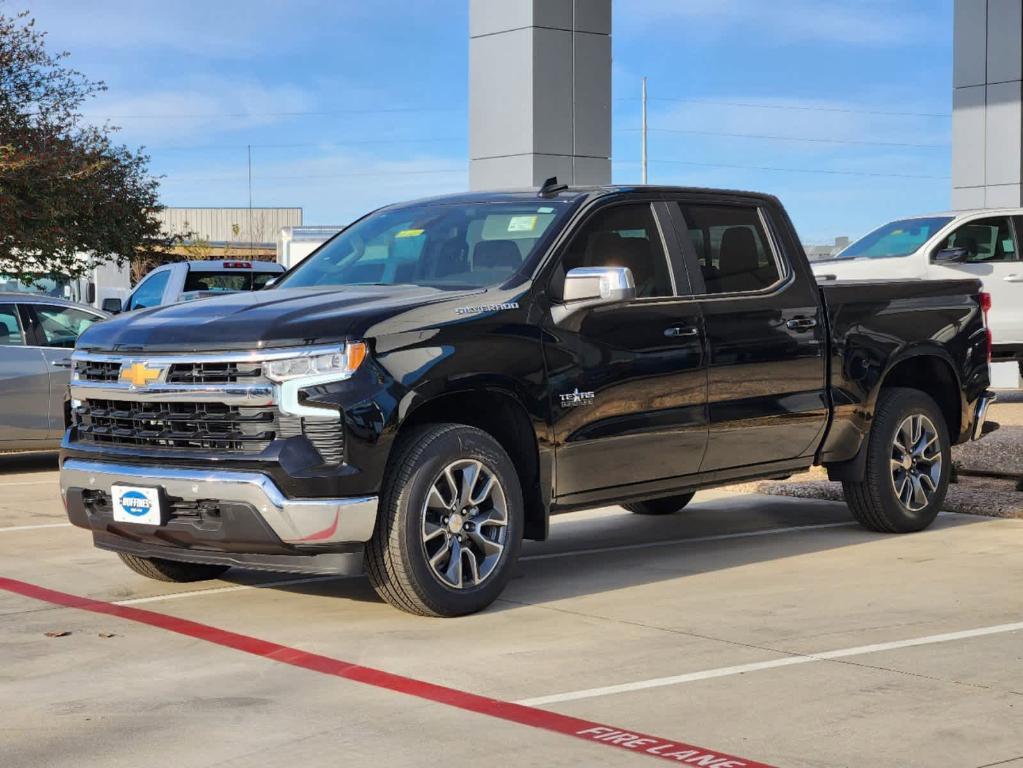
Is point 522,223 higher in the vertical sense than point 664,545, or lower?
higher

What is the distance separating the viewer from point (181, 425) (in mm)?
6777

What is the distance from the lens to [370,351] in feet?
21.5

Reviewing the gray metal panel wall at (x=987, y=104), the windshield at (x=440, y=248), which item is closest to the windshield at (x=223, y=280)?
the windshield at (x=440, y=248)

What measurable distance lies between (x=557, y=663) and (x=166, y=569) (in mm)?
2701

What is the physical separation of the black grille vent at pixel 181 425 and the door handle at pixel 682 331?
7.43 ft

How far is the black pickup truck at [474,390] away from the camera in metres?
6.53

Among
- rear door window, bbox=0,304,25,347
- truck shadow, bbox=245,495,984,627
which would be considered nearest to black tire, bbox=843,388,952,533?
truck shadow, bbox=245,495,984,627

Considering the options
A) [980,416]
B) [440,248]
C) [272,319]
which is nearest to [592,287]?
[440,248]

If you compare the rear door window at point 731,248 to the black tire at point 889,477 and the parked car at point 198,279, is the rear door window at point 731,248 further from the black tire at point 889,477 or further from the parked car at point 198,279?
the parked car at point 198,279

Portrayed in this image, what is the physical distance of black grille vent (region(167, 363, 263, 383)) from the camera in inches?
259

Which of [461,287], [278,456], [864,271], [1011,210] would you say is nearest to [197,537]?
[278,456]

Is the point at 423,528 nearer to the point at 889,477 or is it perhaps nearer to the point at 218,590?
the point at 218,590

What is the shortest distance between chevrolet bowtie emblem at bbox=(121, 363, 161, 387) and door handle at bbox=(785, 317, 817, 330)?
11.5ft

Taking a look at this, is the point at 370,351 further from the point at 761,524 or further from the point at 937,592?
the point at 761,524
